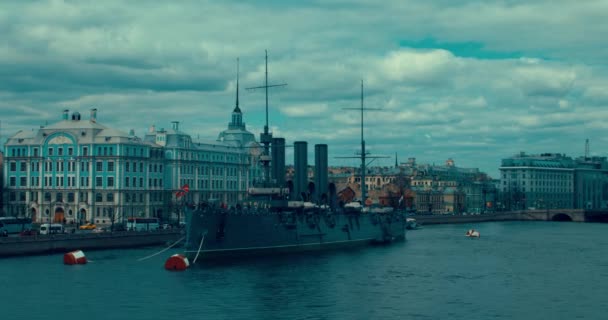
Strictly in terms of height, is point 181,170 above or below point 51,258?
above

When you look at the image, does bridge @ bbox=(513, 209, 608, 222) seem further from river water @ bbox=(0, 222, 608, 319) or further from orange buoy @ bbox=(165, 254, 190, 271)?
orange buoy @ bbox=(165, 254, 190, 271)

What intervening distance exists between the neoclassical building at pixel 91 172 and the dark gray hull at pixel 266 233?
2262 centimetres

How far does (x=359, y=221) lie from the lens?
77188 mm

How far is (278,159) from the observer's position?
74.5m

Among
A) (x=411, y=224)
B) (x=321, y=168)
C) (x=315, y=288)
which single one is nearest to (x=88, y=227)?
(x=321, y=168)

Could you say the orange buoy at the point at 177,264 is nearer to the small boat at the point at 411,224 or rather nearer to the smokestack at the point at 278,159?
the smokestack at the point at 278,159

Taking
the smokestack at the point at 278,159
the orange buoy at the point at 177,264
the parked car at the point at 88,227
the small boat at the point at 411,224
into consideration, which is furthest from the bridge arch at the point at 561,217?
the orange buoy at the point at 177,264

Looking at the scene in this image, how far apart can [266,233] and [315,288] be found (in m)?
16.0

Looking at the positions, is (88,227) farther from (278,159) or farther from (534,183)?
(534,183)

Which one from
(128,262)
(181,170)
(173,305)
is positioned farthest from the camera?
(181,170)

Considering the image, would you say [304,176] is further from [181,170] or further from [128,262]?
[181,170]

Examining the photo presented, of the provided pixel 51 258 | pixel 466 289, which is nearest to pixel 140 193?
pixel 51 258

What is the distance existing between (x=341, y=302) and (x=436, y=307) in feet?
14.7

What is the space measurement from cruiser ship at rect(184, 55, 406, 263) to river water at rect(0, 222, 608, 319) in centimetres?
212
